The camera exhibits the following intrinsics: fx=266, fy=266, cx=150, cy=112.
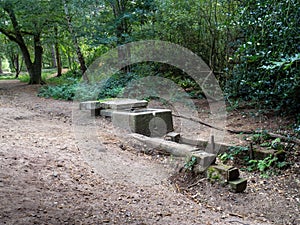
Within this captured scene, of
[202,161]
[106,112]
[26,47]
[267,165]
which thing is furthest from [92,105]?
[26,47]

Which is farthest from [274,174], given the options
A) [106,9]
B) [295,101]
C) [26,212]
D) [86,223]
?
[106,9]

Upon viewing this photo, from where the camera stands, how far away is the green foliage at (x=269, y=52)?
13.2 feet

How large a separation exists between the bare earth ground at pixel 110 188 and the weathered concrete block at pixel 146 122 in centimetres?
47

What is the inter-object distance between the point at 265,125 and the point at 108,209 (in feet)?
13.5

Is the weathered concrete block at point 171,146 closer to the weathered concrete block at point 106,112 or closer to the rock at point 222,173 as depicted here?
the rock at point 222,173

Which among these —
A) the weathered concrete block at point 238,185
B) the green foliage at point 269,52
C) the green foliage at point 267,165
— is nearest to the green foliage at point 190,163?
the weathered concrete block at point 238,185

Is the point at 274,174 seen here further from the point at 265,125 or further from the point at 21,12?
the point at 21,12

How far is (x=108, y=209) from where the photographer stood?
2.48 m

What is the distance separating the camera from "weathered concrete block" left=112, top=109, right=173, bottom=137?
17.4 ft

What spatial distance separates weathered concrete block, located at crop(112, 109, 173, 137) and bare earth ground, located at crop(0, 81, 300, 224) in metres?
0.47

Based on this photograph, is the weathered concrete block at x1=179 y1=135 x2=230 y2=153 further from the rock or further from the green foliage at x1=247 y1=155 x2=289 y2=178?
the rock

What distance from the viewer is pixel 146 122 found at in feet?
17.8

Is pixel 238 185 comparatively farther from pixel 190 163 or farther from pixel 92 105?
pixel 92 105

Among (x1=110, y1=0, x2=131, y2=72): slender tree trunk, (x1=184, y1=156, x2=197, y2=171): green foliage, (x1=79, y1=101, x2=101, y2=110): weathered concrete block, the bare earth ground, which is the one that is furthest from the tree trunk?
(x1=184, y1=156, x2=197, y2=171): green foliage
